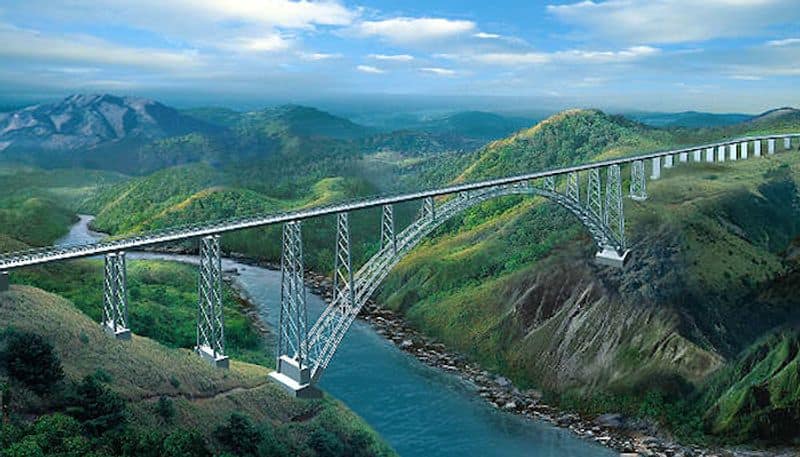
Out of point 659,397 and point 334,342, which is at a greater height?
point 334,342

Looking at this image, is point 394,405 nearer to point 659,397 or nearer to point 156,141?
point 659,397

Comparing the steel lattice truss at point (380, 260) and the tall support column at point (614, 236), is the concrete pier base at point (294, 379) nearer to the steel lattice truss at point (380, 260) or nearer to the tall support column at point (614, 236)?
the steel lattice truss at point (380, 260)

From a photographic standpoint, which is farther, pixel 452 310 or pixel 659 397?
pixel 452 310

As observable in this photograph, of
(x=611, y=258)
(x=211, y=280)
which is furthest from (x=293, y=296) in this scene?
(x=611, y=258)

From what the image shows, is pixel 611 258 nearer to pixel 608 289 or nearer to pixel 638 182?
pixel 608 289

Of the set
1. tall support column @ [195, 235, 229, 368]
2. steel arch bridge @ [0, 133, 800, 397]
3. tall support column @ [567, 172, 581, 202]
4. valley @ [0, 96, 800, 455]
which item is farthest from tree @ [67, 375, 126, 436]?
tall support column @ [567, 172, 581, 202]

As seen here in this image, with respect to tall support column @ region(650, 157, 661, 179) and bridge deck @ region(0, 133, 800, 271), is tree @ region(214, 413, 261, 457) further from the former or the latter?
tall support column @ region(650, 157, 661, 179)

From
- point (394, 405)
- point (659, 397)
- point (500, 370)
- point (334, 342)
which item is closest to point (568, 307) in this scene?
point (500, 370)

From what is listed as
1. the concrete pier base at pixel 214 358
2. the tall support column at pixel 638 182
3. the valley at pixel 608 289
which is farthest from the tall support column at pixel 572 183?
the concrete pier base at pixel 214 358

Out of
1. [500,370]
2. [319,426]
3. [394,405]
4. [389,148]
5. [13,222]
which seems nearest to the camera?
[319,426]
